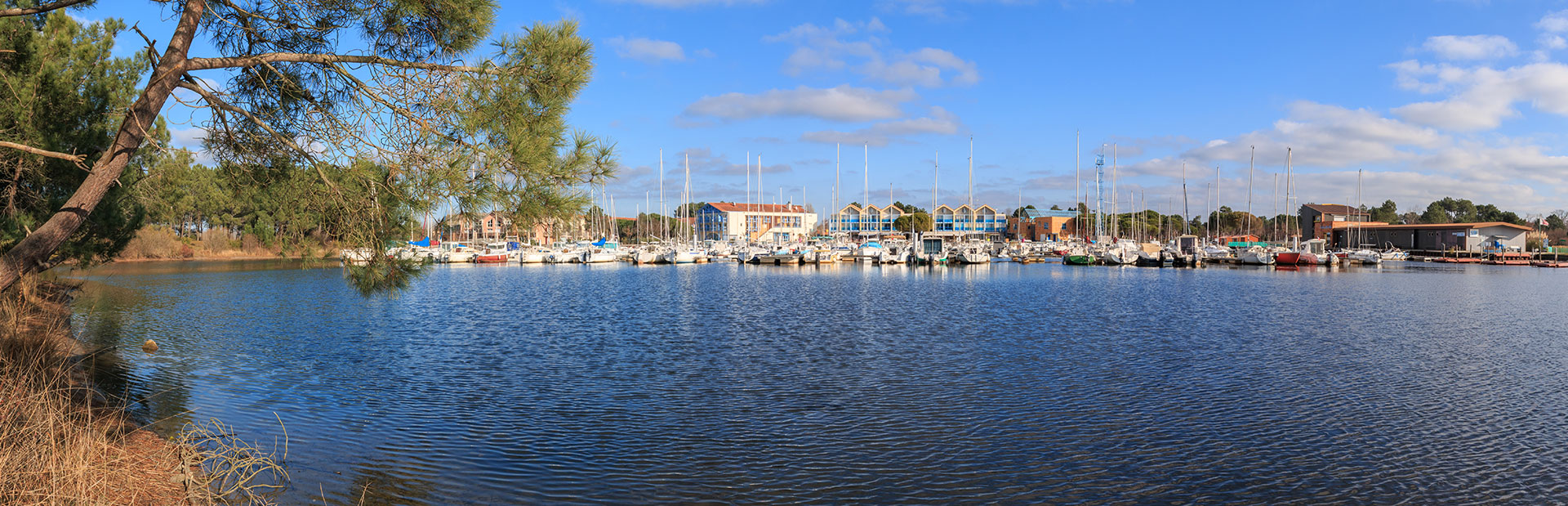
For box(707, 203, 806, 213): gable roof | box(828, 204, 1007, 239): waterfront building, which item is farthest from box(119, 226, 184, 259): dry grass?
box(828, 204, 1007, 239): waterfront building

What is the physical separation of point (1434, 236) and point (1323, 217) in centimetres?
1163

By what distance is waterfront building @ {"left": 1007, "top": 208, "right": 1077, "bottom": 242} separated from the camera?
429 ft

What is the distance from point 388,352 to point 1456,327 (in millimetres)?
26178

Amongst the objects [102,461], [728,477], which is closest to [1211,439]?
[728,477]

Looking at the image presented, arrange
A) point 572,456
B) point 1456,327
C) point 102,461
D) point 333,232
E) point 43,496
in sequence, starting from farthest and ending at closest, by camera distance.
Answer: point 1456,327 → point 572,456 → point 333,232 → point 102,461 → point 43,496

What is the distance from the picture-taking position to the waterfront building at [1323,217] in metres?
99.2

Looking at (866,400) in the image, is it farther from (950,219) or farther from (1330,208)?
(950,219)

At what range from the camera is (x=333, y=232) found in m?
8.18

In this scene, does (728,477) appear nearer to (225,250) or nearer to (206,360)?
(206,360)

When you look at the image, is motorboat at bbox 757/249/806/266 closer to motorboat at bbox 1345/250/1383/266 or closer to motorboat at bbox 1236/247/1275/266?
motorboat at bbox 1236/247/1275/266

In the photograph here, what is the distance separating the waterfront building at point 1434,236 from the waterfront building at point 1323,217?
4.30 ft

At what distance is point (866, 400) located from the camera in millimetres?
12188

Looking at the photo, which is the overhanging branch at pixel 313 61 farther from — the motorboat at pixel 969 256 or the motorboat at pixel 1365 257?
the motorboat at pixel 1365 257

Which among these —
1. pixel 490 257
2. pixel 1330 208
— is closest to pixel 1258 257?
pixel 1330 208
